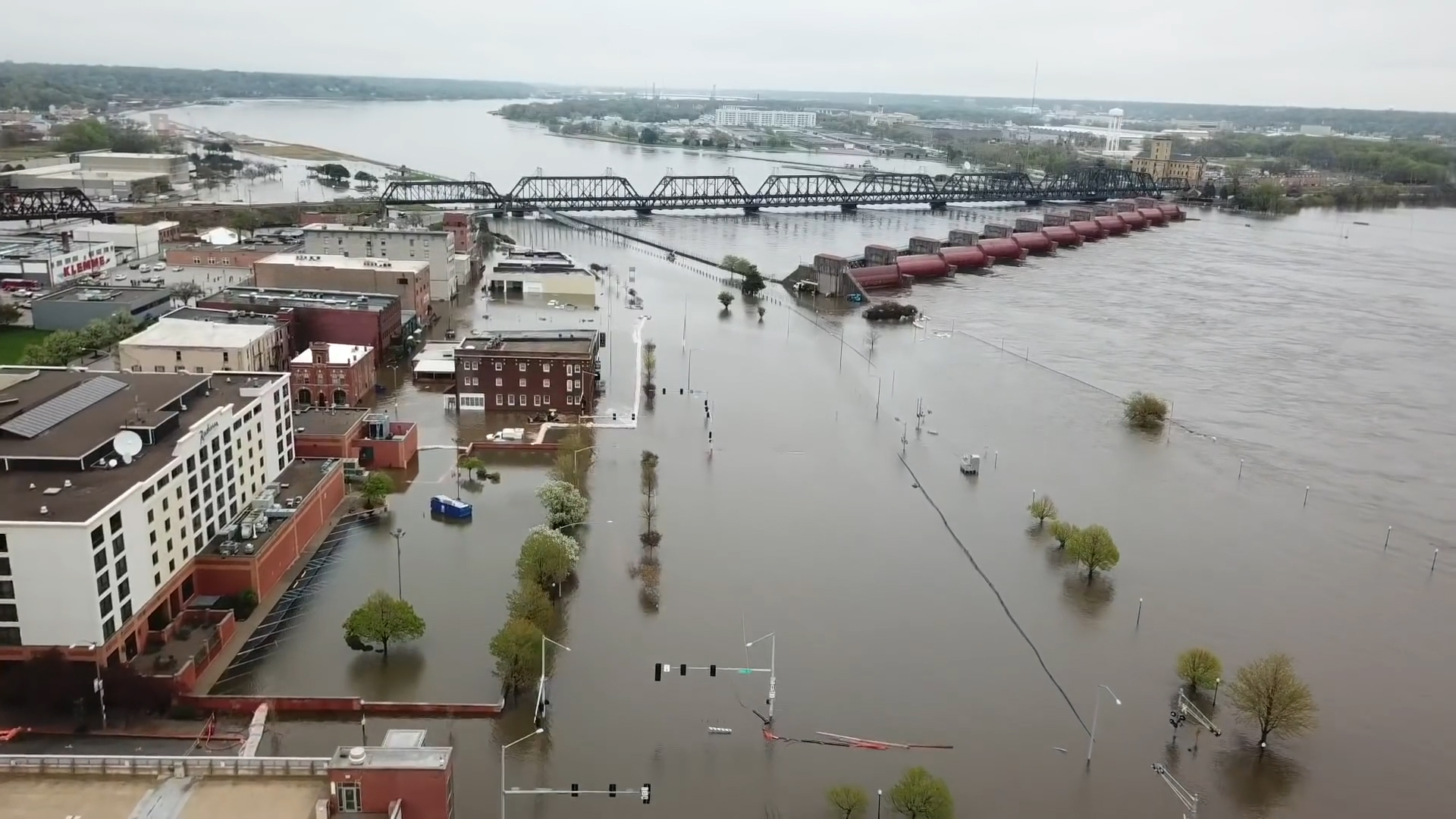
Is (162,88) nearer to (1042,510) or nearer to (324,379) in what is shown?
(324,379)

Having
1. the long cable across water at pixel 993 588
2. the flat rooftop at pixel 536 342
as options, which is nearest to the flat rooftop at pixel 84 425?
the flat rooftop at pixel 536 342

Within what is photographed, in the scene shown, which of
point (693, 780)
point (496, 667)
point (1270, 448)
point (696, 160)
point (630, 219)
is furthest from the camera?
point (696, 160)

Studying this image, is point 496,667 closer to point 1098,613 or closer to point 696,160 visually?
point 1098,613

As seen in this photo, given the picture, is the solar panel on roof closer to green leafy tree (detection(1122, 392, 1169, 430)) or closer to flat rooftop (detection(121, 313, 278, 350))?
flat rooftop (detection(121, 313, 278, 350))

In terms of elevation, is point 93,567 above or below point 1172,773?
above

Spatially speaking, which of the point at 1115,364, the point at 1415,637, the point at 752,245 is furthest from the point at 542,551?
the point at 752,245

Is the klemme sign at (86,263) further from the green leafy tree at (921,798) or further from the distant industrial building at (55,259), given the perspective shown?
the green leafy tree at (921,798)
